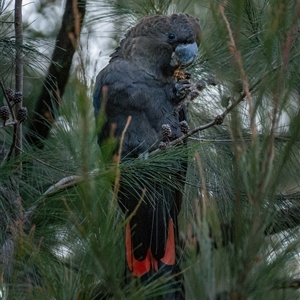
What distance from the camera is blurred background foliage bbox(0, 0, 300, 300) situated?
1100 mm

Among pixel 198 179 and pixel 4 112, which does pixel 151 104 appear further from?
pixel 4 112

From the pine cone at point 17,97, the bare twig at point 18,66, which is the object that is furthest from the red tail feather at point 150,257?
the pine cone at point 17,97

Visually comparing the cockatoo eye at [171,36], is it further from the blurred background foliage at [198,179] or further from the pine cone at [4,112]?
the pine cone at [4,112]

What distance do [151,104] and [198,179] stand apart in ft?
1.06

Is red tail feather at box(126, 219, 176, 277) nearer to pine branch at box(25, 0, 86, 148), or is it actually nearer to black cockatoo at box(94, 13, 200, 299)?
black cockatoo at box(94, 13, 200, 299)

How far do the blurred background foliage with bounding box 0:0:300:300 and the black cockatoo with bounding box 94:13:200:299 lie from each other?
0.07m

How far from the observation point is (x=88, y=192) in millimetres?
1124

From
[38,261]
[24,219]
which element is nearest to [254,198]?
[38,261]

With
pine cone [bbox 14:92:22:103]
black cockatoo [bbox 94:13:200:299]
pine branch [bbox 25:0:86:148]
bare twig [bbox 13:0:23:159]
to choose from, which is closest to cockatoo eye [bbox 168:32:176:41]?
black cockatoo [bbox 94:13:200:299]

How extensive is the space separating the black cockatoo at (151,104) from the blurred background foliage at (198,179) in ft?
0.24

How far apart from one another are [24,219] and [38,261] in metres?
0.40

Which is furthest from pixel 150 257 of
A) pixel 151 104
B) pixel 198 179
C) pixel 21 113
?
pixel 21 113

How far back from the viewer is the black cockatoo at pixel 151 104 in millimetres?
2250

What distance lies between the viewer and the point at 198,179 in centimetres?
215
